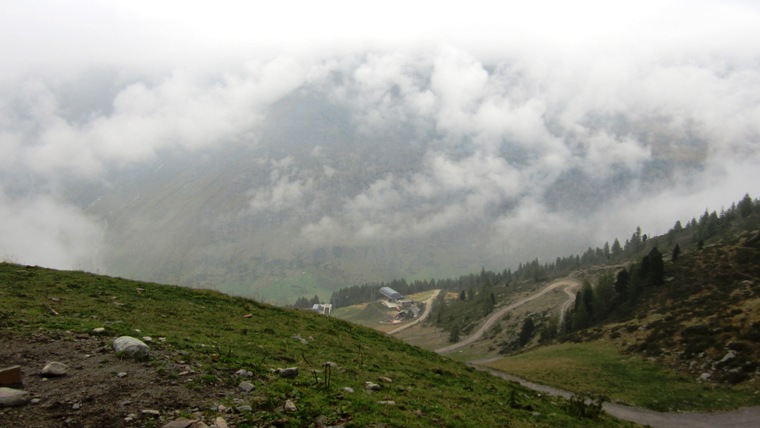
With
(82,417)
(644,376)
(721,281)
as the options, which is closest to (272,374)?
(82,417)

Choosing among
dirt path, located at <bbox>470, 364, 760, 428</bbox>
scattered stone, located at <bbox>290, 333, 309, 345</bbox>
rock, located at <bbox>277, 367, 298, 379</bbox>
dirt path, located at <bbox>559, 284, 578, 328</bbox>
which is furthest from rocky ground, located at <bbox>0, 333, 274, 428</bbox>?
dirt path, located at <bbox>559, 284, 578, 328</bbox>

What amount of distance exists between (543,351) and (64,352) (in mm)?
75198

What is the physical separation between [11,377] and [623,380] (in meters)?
56.1

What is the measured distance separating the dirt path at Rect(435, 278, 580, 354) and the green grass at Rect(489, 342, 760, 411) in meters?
64.5

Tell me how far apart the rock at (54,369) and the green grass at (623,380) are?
4579 cm

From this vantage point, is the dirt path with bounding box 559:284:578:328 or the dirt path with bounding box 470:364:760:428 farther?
the dirt path with bounding box 559:284:578:328

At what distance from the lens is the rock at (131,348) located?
16.2 m

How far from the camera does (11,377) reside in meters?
12.7

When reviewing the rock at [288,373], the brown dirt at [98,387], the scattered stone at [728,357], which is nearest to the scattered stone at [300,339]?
the rock at [288,373]

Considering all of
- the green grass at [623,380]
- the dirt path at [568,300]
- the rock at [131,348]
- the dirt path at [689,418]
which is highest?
the rock at [131,348]

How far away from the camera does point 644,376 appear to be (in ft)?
170

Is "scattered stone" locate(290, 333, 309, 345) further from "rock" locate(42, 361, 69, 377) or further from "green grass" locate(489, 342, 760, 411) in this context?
"green grass" locate(489, 342, 760, 411)

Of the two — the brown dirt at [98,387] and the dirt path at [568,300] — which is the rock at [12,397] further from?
the dirt path at [568,300]

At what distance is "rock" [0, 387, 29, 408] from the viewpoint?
11.7 m
